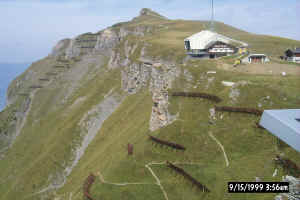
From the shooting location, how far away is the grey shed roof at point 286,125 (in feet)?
95.9

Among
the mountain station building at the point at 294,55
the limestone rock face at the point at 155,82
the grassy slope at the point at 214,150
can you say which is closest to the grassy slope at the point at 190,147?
the grassy slope at the point at 214,150

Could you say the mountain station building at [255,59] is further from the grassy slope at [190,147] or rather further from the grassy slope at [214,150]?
the grassy slope at [214,150]

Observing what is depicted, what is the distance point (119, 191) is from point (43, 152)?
312 feet

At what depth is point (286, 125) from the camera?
30078 millimetres

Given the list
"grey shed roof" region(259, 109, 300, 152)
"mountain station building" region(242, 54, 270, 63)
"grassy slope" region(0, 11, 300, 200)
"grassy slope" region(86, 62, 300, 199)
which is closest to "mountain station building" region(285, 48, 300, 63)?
"mountain station building" region(242, 54, 270, 63)

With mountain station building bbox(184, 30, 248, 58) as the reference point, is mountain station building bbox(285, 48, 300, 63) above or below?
below

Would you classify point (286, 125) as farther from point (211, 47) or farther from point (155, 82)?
point (155, 82)

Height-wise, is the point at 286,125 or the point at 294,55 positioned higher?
the point at 294,55

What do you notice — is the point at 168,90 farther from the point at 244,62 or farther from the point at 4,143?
the point at 4,143

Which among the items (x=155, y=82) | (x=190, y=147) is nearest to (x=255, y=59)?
A: (x=155, y=82)

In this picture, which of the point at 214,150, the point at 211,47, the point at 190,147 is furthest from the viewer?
the point at 211,47

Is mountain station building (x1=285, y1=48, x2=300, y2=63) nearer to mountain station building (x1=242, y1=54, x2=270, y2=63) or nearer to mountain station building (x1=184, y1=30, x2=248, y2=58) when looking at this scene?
mountain station building (x1=242, y1=54, x2=270, y2=63)

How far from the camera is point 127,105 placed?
123 m

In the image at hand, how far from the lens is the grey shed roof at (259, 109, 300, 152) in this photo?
29.2 metres
